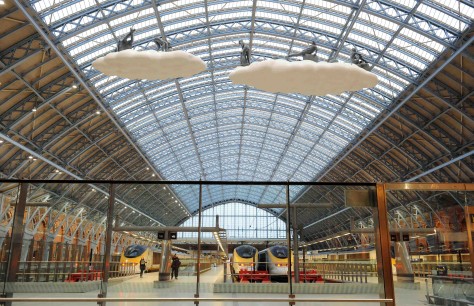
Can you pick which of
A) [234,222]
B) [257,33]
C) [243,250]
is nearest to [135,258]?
[234,222]

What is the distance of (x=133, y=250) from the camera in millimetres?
8734

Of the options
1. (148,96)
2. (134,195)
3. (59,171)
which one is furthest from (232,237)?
(59,171)

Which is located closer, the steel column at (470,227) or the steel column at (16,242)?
the steel column at (16,242)

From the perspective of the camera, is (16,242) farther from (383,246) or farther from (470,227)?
(470,227)

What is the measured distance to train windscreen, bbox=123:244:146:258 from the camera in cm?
855

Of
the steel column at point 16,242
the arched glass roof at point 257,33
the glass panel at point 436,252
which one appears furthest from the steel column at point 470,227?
the arched glass roof at point 257,33

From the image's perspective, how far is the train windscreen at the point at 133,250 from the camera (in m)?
8.55

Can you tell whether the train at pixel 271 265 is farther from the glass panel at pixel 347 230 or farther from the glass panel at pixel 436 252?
the glass panel at pixel 436 252

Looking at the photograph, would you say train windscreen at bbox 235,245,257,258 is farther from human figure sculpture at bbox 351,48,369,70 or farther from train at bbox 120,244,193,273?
human figure sculpture at bbox 351,48,369,70

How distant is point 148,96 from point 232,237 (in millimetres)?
35943

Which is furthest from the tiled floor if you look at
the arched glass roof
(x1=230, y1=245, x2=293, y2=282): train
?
the arched glass roof

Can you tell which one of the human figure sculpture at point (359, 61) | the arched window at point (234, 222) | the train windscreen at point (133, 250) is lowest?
the train windscreen at point (133, 250)

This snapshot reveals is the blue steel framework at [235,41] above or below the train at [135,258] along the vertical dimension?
above

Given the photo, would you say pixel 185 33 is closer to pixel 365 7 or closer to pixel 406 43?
pixel 365 7
